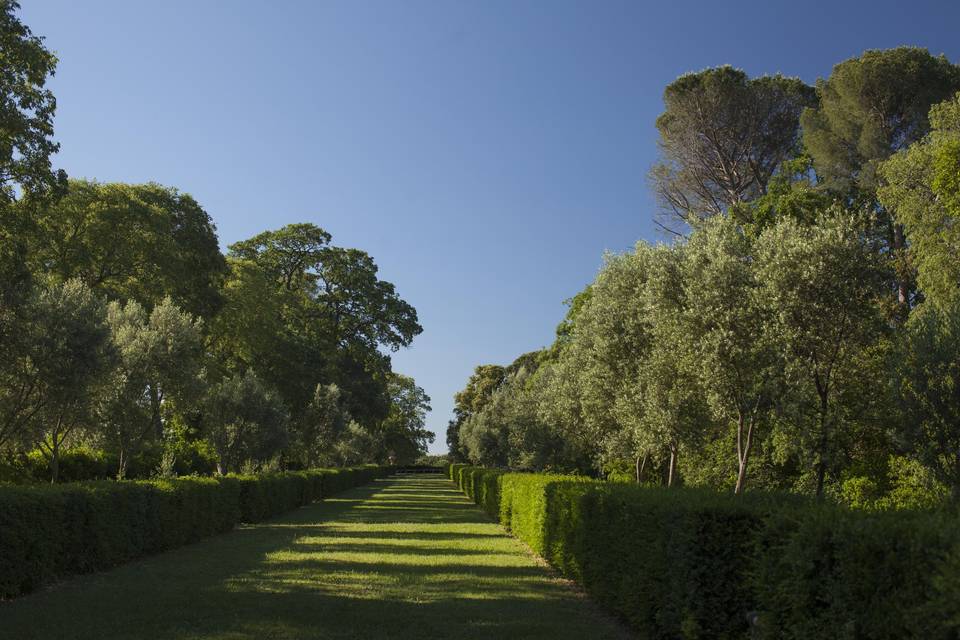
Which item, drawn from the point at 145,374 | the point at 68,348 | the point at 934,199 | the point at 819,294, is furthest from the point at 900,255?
the point at 68,348

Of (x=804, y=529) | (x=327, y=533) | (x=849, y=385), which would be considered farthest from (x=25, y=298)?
(x=849, y=385)

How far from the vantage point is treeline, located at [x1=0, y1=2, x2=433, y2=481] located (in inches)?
823

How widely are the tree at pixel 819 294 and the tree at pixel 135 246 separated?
2779 centimetres

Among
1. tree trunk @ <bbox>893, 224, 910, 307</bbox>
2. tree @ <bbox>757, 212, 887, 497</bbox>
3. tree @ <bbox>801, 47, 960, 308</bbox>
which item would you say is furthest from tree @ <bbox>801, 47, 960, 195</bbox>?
tree @ <bbox>757, 212, 887, 497</bbox>

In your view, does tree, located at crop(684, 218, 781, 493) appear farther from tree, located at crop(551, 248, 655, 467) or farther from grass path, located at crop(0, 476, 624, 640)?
grass path, located at crop(0, 476, 624, 640)

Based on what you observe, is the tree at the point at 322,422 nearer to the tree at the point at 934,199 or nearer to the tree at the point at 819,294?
the tree at the point at 934,199

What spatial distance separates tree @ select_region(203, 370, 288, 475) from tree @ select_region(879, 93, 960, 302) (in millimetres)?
28381

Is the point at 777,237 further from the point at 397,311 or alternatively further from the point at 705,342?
the point at 397,311

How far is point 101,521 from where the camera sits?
1544 centimetres

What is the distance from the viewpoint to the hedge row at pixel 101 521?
12.2 metres

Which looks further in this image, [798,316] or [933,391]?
[933,391]

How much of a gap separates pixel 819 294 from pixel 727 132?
27.0m

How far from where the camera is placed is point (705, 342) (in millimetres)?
18250

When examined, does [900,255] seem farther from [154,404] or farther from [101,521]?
[101,521]
